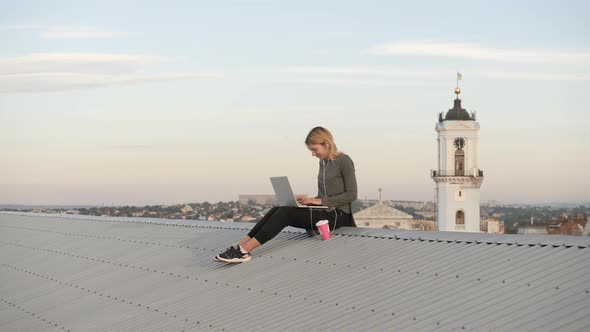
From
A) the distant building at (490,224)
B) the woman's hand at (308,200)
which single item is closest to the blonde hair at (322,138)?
the woman's hand at (308,200)

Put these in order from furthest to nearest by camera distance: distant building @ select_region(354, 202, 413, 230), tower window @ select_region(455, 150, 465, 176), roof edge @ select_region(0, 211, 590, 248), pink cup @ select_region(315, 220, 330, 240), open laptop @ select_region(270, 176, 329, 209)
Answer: tower window @ select_region(455, 150, 465, 176) → distant building @ select_region(354, 202, 413, 230) → pink cup @ select_region(315, 220, 330, 240) → open laptop @ select_region(270, 176, 329, 209) → roof edge @ select_region(0, 211, 590, 248)

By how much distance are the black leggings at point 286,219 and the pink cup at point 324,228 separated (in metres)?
0.12

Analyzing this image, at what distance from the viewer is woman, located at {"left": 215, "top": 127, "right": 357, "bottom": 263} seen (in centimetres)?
1102

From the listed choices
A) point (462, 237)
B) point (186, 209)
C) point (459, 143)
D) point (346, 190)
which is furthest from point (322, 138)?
point (459, 143)

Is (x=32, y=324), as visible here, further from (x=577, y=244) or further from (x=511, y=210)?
(x=511, y=210)

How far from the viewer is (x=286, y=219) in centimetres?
1109

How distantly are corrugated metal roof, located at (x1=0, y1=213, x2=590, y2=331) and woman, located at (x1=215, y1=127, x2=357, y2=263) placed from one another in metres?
0.22

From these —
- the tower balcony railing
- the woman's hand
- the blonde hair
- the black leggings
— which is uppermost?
the tower balcony railing

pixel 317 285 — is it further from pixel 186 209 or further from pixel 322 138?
pixel 186 209

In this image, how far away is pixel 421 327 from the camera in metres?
7.60

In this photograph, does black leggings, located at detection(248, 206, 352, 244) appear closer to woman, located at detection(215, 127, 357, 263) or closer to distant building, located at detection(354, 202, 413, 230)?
woman, located at detection(215, 127, 357, 263)

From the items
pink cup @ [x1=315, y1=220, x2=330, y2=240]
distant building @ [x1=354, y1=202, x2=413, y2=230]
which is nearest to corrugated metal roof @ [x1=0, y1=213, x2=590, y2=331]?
pink cup @ [x1=315, y1=220, x2=330, y2=240]

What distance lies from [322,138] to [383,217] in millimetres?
104146

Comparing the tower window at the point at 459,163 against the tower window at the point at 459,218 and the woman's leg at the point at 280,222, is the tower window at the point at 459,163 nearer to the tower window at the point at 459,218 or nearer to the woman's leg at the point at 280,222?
the tower window at the point at 459,218
